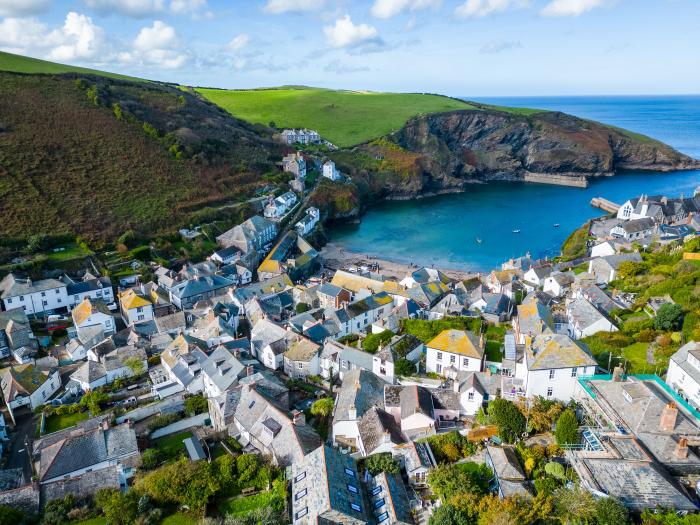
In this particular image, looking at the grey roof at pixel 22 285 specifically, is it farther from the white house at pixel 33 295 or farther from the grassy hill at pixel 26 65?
the grassy hill at pixel 26 65

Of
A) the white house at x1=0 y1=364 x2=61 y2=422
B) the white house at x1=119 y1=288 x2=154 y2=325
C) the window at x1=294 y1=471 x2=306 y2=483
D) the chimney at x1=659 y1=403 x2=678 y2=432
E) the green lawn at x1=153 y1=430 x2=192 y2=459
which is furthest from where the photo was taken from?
the white house at x1=119 y1=288 x2=154 y2=325

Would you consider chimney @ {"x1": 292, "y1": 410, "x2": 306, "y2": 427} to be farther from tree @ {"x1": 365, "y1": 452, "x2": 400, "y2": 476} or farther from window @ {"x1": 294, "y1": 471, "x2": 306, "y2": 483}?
tree @ {"x1": 365, "y1": 452, "x2": 400, "y2": 476}

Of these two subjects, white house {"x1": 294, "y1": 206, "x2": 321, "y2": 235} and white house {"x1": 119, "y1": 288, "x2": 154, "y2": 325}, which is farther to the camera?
white house {"x1": 294, "y1": 206, "x2": 321, "y2": 235}

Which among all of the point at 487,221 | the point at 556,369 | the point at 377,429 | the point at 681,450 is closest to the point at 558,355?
the point at 556,369

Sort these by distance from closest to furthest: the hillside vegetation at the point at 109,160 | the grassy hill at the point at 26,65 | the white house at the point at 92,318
→ the white house at the point at 92,318, the hillside vegetation at the point at 109,160, the grassy hill at the point at 26,65

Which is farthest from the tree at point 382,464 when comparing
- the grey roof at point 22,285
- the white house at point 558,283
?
the grey roof at point 22,285

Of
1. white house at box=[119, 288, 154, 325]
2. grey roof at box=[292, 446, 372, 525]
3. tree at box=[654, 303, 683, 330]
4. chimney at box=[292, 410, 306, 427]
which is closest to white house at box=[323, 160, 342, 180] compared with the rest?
white house at box=[119, 288, 154, 325]
